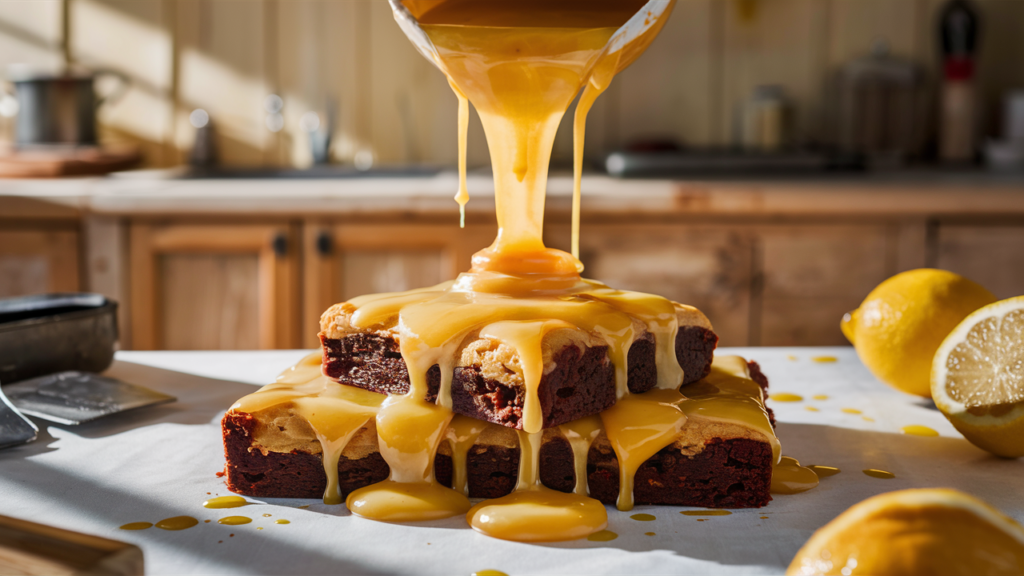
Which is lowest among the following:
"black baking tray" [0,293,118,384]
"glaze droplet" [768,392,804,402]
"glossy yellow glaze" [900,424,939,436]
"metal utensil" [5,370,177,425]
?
"glossy yellow glaze" [900,424,939,436]

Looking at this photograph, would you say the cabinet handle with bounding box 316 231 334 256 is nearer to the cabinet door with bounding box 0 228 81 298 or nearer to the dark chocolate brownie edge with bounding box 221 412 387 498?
the cabinet door with bounding box 0 228 81 298

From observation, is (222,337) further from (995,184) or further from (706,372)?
(995,184)

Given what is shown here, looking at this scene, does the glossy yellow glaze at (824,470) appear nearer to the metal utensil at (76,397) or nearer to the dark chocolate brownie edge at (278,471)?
the dark chocolate brownie edge at (278,471)

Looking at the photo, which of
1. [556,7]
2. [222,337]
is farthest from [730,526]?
[222,337]

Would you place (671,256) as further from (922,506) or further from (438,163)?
(922,506)

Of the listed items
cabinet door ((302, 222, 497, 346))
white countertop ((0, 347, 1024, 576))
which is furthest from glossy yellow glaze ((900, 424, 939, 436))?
cabinet door ((302, 222, 497, 346))

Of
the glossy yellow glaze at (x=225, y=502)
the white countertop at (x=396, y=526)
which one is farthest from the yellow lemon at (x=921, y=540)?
the glossy yellow glaze at (x=225, y=502)
